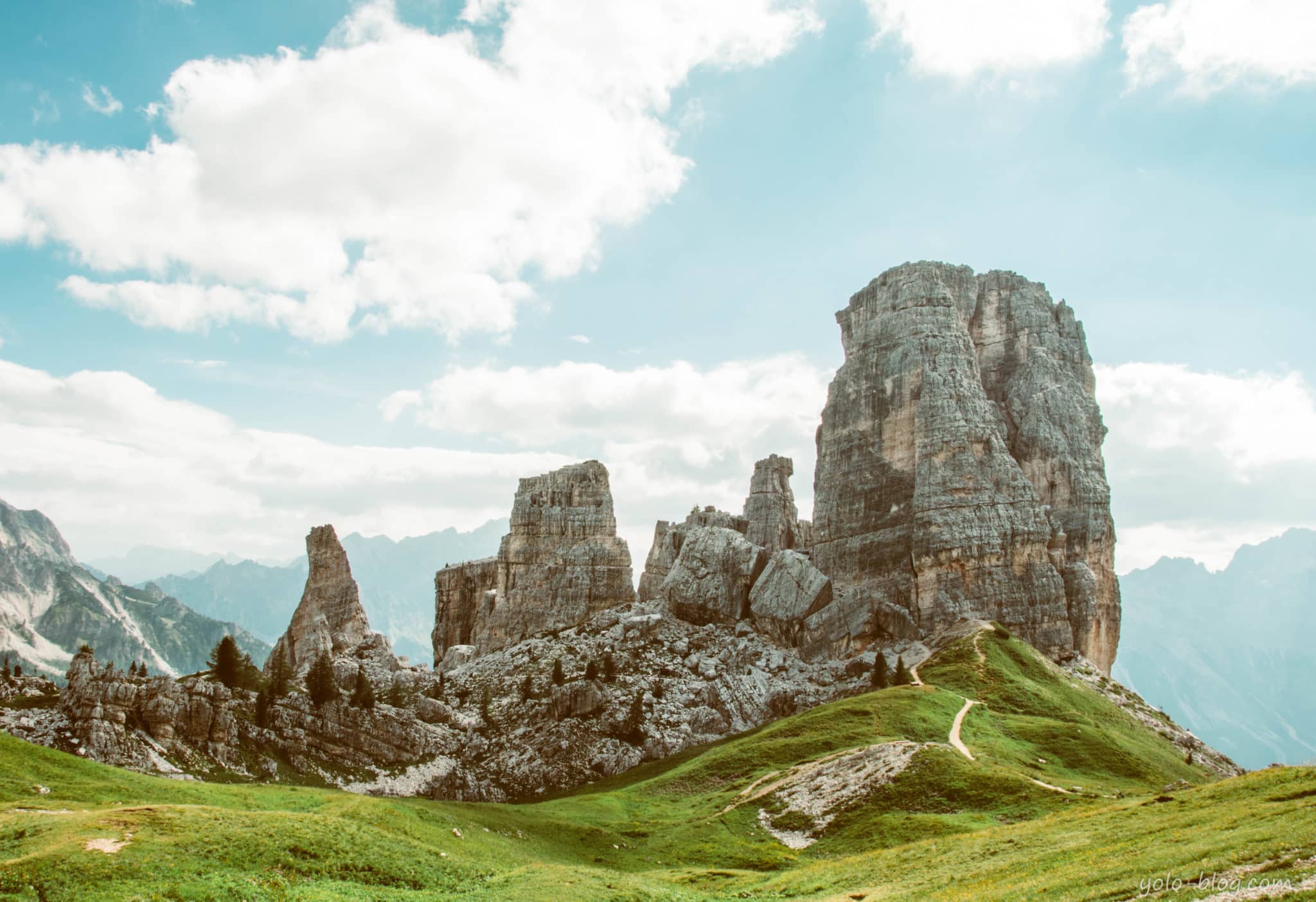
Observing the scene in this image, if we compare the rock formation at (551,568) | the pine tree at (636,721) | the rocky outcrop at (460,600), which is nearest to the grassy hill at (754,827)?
the pine tree at (636,721)

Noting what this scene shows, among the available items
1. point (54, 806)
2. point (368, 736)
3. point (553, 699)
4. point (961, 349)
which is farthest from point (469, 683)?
point (961, 349)

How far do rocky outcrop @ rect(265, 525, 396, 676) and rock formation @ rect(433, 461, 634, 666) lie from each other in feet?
55.5

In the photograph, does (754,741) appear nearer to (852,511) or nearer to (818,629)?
(818,629)

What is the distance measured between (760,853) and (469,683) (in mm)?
66261

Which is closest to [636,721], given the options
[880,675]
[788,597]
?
[880,675]

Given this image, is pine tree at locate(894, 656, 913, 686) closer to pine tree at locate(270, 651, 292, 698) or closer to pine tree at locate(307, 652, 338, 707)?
pine tree at locate(307, 652, 338, 707)

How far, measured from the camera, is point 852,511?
137625mm

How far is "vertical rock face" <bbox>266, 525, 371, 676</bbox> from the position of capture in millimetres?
143125

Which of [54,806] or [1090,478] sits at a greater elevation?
[1090,478]

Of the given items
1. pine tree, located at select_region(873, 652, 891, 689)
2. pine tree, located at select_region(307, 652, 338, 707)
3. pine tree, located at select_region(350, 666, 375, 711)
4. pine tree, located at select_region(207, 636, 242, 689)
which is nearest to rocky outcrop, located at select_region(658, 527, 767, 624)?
pine tree, located at select_region(873, 652, 891, 689)

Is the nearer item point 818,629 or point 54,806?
point 54,806

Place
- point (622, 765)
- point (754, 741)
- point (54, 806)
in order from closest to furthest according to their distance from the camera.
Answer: point (54, 806), point (754, 741), point (622, 765)

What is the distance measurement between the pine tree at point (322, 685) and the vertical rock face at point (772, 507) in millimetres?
85092

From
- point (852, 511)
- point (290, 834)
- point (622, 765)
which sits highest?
point (852, 511)
